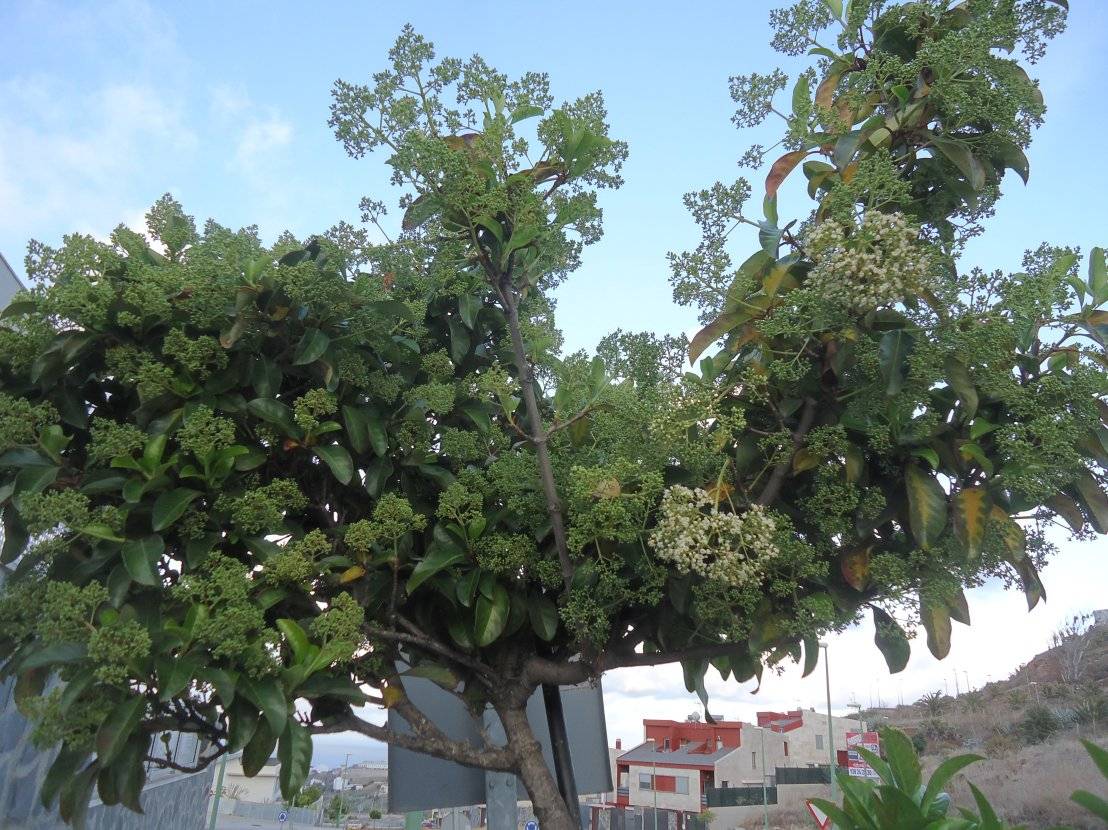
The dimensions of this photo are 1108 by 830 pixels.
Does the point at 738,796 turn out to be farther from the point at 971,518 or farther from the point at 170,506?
the point at 170,506

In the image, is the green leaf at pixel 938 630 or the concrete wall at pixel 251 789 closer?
the green leaf at pixel 938 630

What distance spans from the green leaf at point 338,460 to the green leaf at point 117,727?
95 cm

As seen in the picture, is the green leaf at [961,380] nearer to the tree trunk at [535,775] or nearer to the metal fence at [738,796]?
the tree trunk at [535,775]

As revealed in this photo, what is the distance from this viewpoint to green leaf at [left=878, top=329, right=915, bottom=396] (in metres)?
2.56

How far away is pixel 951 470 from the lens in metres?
2.87

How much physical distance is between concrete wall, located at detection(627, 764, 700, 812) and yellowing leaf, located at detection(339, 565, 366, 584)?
23074 mm

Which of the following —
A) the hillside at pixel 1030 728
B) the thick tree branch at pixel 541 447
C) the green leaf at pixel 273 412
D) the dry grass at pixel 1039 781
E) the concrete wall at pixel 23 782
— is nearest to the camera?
the green leaf at pixel 273 412

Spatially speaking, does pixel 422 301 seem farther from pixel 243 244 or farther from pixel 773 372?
pixel 773 372

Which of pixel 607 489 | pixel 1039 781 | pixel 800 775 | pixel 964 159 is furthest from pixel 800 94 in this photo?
pixel 800 775

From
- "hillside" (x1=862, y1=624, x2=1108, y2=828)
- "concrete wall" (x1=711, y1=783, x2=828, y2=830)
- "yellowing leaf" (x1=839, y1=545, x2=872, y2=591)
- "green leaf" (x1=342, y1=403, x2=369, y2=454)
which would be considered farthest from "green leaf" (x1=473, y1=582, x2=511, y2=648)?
"concrete wall" (x1=711, y1=783, x2=828, y2=830)

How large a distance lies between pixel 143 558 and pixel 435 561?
0.98 metres

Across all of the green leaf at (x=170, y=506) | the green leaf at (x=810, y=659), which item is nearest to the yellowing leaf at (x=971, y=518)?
the green leaf at (x=810, y=659)

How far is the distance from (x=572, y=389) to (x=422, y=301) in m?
0.72

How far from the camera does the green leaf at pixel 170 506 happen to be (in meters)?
2.55
